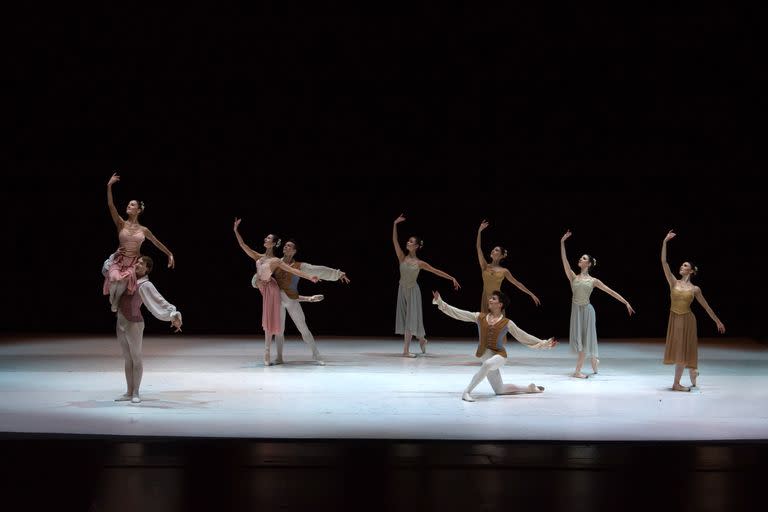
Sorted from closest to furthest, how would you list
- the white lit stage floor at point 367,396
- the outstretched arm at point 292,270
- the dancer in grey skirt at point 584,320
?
the white lit stage floor at point 367,396 < the dancer in grey skirt at point 584,320 < the outstretched arm at point 292,270

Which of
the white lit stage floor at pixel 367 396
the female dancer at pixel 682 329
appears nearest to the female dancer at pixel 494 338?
the white lit stage floor at pixel 367 396

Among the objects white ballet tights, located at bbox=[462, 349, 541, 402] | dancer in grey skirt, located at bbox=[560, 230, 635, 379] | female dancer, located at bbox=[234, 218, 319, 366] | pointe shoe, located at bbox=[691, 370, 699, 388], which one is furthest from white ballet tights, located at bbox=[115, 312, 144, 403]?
pointe shoe, located at bbox=[691, 370, 699, 388]

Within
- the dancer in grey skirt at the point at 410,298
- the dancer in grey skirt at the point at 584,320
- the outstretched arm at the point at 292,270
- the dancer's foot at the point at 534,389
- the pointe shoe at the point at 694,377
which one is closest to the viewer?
the dancer's foot at the point at 534,389

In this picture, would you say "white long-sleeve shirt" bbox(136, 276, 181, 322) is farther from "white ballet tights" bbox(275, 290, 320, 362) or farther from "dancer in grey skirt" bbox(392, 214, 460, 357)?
"dancer in grey skirt" bbox(392, 214, 460, 357)

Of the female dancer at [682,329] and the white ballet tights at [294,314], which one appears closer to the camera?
the female dancer at [682,329]

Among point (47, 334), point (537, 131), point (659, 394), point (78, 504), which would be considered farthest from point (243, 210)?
point (78, 504)

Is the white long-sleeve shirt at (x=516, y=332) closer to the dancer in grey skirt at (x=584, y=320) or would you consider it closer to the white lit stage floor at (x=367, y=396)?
the white lit stage floor at (x=367, y=396)

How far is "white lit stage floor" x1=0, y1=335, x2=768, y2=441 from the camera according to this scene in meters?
5.70

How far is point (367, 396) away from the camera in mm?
7098

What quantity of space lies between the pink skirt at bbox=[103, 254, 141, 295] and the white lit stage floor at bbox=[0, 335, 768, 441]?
2.62 feet

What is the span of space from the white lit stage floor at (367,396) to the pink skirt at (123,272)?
0.80 meters

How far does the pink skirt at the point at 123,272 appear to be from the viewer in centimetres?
654

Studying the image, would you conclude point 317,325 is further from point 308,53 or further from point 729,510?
point 729,510

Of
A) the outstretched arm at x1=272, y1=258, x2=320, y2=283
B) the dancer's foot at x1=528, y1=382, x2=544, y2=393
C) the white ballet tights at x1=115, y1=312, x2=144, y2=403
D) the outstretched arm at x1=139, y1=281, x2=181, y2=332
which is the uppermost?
the outstretched arm at x1=272, y1=258, x2=320, y2=283
